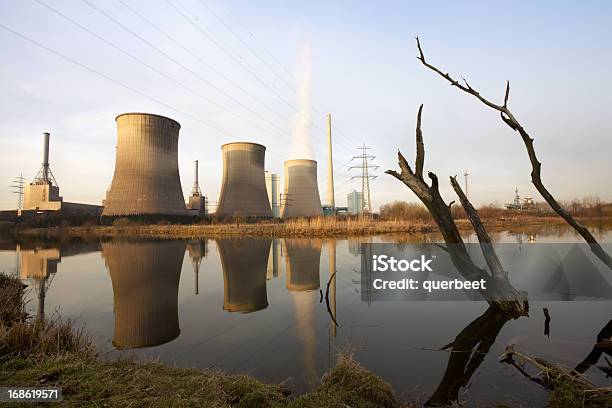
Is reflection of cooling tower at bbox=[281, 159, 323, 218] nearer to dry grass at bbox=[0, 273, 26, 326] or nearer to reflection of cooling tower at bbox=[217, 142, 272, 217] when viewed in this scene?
reflection of cooling tower at bbox=[217, 142, 272, 217]

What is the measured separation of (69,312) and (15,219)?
3936cm

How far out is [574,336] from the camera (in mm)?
3148

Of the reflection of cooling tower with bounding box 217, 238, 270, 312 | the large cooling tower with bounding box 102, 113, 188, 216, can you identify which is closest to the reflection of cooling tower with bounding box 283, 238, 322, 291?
the reflection of cooling tower with bounding box 217, 238, 270, 312

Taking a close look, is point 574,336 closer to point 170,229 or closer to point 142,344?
point 142,344

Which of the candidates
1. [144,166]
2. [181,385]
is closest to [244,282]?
[181,385]

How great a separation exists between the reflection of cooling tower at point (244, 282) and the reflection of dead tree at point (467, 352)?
2420 millimetres

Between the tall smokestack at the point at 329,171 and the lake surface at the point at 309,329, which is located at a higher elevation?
the tall smokestack at the point at 329,171

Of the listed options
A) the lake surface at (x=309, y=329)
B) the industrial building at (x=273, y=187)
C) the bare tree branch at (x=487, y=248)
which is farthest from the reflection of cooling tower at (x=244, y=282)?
the industrial building at (x=273, y=187)

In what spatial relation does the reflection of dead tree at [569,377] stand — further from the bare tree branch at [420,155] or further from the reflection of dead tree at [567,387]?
the bare tree branch at [420,155]

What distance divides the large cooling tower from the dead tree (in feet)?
67.8

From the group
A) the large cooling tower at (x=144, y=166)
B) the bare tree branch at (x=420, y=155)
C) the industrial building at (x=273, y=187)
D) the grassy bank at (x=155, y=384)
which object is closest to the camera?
the grassy bank at (x=155, y=384)

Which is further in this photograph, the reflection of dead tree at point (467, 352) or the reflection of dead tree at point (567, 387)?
the reflection of dead tree at point (467, 352)

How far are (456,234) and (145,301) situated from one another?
4.13 meters

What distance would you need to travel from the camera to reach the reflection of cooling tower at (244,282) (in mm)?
4625
